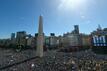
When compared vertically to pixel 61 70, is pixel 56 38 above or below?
above

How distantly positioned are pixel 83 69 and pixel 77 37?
39887 mm

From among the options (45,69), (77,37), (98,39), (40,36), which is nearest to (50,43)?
(77,37)

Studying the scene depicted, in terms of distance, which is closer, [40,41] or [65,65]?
[65,65]

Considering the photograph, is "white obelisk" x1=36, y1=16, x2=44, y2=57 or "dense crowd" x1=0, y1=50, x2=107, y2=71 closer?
"dense crowd" x1=0, y1=50, x2=107, y2=71

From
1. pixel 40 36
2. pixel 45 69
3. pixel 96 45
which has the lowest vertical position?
pixel 45 69

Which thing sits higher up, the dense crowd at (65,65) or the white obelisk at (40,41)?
the white obelisk at (40,41)

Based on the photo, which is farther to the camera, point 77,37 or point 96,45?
point 77,37

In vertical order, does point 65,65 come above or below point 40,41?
below

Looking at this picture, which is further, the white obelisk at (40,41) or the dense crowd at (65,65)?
the white obelisk at (40,41)

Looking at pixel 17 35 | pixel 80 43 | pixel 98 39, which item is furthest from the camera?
pixel 17 35

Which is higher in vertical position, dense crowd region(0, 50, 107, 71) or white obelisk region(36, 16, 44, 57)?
white obelisk region(36, 16, 44, 57)

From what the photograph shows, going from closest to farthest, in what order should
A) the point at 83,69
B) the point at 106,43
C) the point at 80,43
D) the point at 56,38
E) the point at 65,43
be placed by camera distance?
the point at 83,69, the point at 106,43, the point at 80,43, the point at 65,43, the point at 56,38

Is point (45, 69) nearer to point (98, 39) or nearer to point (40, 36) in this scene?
point (40, 36)

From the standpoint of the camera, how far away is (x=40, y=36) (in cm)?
2080
